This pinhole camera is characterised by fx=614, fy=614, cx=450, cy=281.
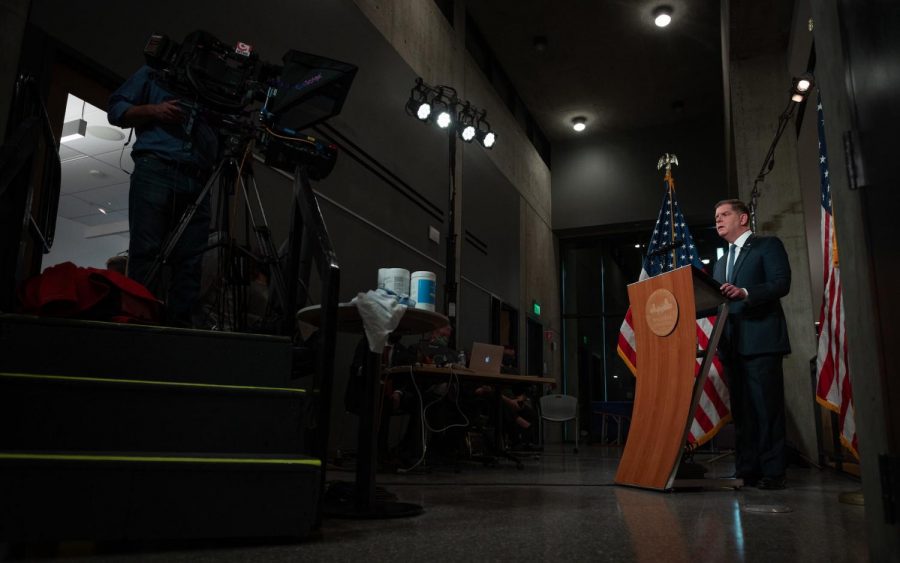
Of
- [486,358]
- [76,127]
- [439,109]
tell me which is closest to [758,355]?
[486,358]

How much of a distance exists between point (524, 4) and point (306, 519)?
25.1ft

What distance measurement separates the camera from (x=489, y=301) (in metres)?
7.97

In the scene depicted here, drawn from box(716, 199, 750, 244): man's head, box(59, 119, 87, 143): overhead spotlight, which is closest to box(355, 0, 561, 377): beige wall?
box(59, 119, 87, 143): overhead spotlight

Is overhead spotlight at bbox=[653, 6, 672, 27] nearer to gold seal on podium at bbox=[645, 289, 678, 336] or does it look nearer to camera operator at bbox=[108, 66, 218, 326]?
gold seal on podium at bbox=[645, 289, 678, 336]

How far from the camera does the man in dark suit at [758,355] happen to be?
9.22 feet

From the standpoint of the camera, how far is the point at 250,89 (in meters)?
2.50

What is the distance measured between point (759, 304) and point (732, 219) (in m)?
0.50

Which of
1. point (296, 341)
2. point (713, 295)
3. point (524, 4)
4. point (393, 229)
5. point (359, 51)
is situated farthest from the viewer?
point (524, 4)

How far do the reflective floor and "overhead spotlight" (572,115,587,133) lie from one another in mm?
8478

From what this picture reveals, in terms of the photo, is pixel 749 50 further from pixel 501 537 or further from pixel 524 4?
pixel 501 537

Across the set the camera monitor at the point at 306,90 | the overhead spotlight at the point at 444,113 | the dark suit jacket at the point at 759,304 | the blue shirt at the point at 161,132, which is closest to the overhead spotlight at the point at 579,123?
the overhead spotlight at the point at 444,113

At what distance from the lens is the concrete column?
5.09 meters

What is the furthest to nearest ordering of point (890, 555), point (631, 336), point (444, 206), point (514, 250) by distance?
point (514, 250)
point (444, 206)
point (631, 336)
point (890, 555)

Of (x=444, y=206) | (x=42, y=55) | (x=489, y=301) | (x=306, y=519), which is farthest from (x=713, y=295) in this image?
(x=489, y=301)
